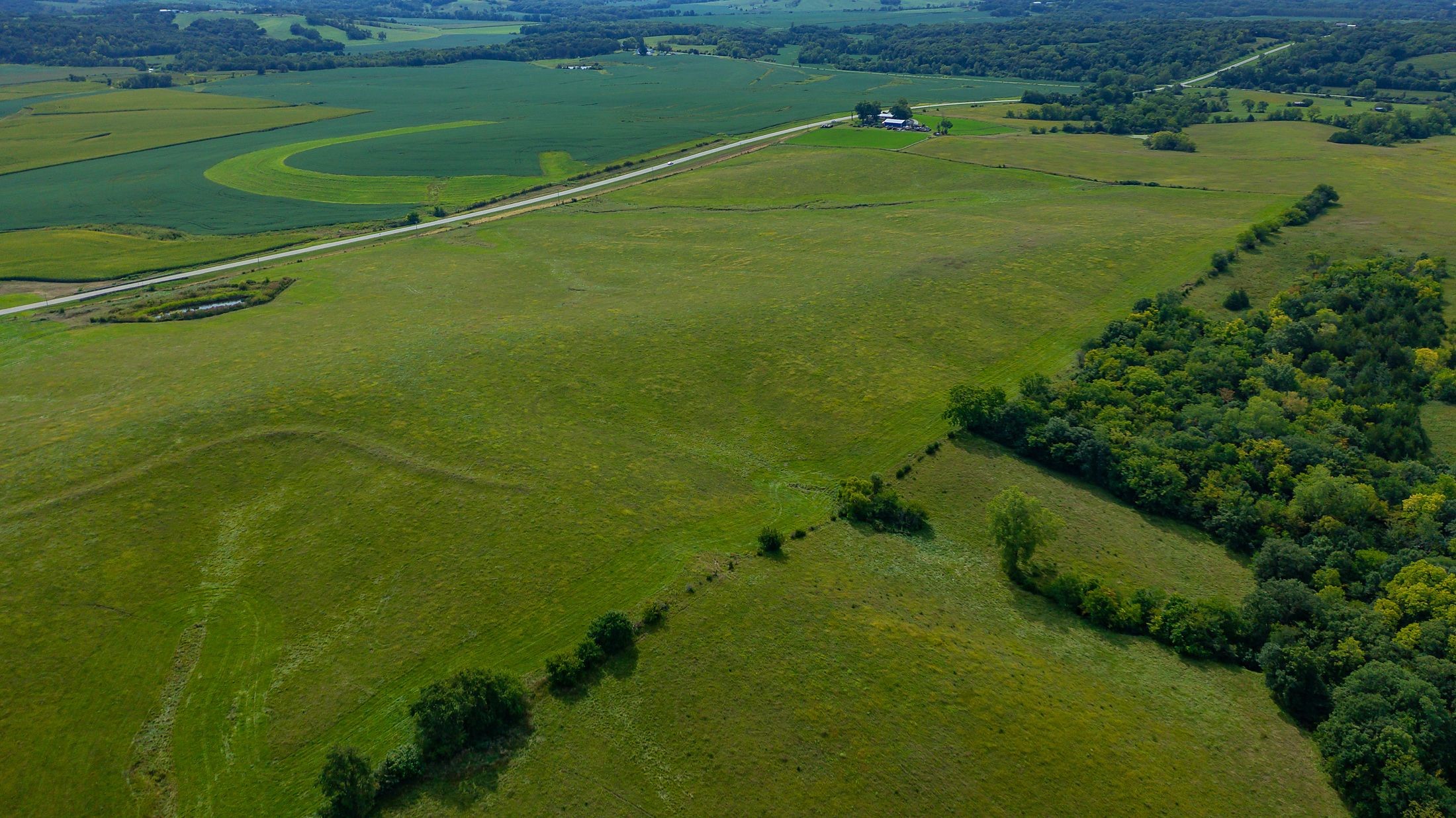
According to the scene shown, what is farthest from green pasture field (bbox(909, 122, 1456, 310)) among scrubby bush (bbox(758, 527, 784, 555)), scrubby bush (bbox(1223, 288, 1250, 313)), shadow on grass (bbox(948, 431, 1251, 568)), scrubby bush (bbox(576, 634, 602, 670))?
scrubby bush (bbox(576, 634, 602, 670))

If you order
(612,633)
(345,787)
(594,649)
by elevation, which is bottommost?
(345,787)

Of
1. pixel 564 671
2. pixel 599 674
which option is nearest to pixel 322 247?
pixel 564 671

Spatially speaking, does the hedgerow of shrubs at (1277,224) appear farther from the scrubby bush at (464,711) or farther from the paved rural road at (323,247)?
the scrubby bush at (464,711)

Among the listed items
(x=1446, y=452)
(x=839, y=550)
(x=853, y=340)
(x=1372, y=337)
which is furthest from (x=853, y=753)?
(x=1372, y=337)

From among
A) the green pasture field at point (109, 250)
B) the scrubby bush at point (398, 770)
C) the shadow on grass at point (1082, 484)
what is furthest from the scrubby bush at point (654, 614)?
the green pasture field at point (109, 250)

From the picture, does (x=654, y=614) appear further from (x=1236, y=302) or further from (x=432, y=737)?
(x=1236, y=302)

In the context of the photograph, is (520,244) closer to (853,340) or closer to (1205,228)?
(853,340)

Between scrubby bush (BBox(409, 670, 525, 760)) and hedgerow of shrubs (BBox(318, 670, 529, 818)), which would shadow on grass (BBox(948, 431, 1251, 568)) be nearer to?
scrubby bush (BBox(409, 670, 525, 760))
